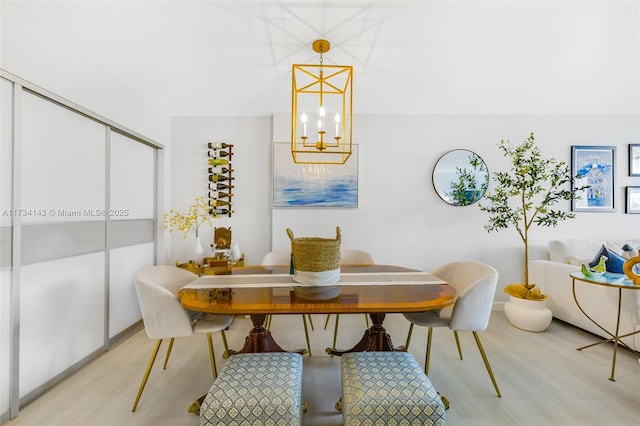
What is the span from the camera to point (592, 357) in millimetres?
2275

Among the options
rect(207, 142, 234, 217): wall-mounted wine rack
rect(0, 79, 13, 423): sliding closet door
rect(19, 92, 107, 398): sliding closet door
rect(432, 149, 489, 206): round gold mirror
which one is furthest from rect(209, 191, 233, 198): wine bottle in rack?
rect(432, 149, 489, 206): round gold mirror

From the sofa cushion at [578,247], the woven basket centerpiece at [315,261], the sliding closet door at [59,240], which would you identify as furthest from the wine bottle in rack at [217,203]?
the sofa cushion at [578,247]

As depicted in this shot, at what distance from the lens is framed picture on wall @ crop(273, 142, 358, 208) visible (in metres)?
3.36

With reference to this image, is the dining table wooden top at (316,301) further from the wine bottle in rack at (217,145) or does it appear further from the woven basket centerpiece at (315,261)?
the wine bottle in rack at (217,145)

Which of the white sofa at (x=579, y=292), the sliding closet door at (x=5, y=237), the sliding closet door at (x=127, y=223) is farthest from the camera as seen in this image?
the sliding closet door at (x=127, y=223)

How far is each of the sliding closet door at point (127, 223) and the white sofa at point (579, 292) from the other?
4397 millimetres

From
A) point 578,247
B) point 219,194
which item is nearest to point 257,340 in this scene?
point 219,194

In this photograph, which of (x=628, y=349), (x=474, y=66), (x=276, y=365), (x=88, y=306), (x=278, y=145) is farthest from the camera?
(x=278, y=145)

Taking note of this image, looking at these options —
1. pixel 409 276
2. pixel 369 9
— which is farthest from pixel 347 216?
pixel 369 9

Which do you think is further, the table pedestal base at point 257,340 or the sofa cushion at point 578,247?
the sofa cushion at point 578,247

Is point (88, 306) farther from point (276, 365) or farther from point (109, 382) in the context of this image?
point (276, 365)

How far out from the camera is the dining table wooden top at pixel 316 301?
4.47ft

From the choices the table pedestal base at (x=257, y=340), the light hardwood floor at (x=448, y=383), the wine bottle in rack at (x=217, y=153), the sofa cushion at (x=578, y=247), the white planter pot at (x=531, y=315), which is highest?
the wine bottle in rack at (x=217, y=153)

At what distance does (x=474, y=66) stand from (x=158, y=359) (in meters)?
4.04
